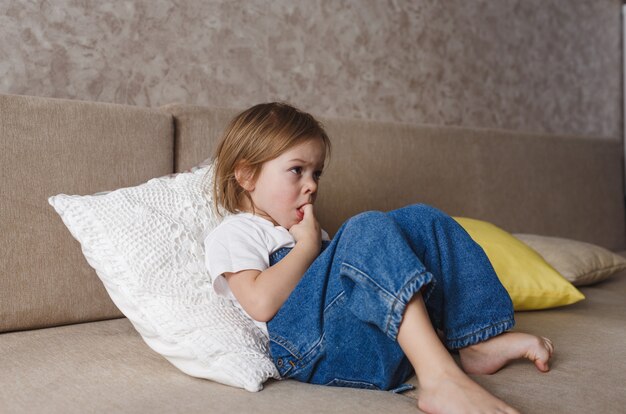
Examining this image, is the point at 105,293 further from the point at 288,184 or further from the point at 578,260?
the point at 578,260

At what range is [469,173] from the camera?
212 cm

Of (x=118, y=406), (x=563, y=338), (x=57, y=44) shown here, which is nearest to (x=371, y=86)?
(x=57, y=44)

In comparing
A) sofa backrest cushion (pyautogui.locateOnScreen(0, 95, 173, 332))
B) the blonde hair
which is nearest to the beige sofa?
sofa backrest cushion (pyautogui.locateOnScreen(0, 95, 173, 332))

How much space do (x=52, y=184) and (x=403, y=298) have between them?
0.76 meters

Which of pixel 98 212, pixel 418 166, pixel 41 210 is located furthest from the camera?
pixel 418 166

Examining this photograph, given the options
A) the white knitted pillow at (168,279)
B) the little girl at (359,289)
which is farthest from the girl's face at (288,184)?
the white knitted pillow at (168,279)

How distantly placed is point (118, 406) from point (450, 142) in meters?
1.46

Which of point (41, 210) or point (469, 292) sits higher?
point (41, 210)

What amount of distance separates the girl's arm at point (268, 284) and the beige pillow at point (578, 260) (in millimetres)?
935

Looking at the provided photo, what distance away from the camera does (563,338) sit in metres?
1.29

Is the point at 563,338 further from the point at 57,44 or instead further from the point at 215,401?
the point at 57,44

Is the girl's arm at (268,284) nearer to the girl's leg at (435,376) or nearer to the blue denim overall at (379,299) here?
the blue denim overall at (379,299)

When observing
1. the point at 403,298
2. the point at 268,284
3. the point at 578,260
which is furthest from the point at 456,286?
the point at 578,260

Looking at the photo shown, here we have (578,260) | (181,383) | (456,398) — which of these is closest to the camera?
(456,398)
